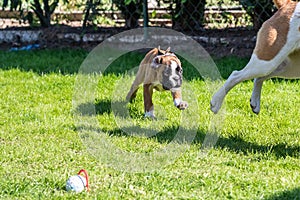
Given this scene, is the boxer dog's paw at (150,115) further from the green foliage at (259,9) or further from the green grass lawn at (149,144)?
the green foliage at (259,9)

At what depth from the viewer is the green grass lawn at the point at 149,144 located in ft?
11.4

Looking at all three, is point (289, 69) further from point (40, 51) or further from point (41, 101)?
point (40, 51)

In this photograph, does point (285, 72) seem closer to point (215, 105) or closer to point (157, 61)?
point (215, 105)

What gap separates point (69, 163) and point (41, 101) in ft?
5.72

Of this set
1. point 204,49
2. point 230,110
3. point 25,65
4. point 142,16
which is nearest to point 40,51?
point 25,65

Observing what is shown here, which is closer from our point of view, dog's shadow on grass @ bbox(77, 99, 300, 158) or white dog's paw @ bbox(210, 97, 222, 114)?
dog's shadow on grass @ bbox(77, 99, 300, 158)

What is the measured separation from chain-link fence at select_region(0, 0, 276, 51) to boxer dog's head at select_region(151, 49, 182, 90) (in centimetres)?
343

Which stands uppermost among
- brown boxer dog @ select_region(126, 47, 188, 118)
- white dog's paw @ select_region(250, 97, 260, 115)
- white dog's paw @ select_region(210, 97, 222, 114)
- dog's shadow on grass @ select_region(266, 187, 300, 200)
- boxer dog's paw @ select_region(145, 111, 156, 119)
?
brown boxer dog @ select_region(126, 47, 188, 118)

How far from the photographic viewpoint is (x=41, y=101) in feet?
18.1

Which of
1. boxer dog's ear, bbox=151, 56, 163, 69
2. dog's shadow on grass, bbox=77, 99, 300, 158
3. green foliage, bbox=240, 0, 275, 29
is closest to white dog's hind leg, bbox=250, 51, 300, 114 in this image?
dog's shadow on grass, bbox=77, 99, 300, 158

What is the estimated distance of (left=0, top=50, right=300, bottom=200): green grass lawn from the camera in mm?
3461

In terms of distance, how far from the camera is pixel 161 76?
4574 mm

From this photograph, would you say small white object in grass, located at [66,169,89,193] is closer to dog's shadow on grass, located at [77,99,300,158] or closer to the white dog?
dog's shadow on grass, located at [77,99,300,158]

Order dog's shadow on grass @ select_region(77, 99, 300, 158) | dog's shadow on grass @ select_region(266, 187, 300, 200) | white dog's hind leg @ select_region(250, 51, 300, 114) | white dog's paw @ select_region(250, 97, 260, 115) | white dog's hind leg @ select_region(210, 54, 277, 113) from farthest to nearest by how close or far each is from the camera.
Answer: white dog's paw @ select_region(250, 97, 260, 115)
white dog's hind leg @ select_region(250, 51, 300, 114)
white dog's hind leg @ select_region(210, 54, 277, 113)
dog's shadow on grass @ select_region(77, 99, 300, 158)
dog's shadow on grass @ select_region(266, 187, 300, 200)
